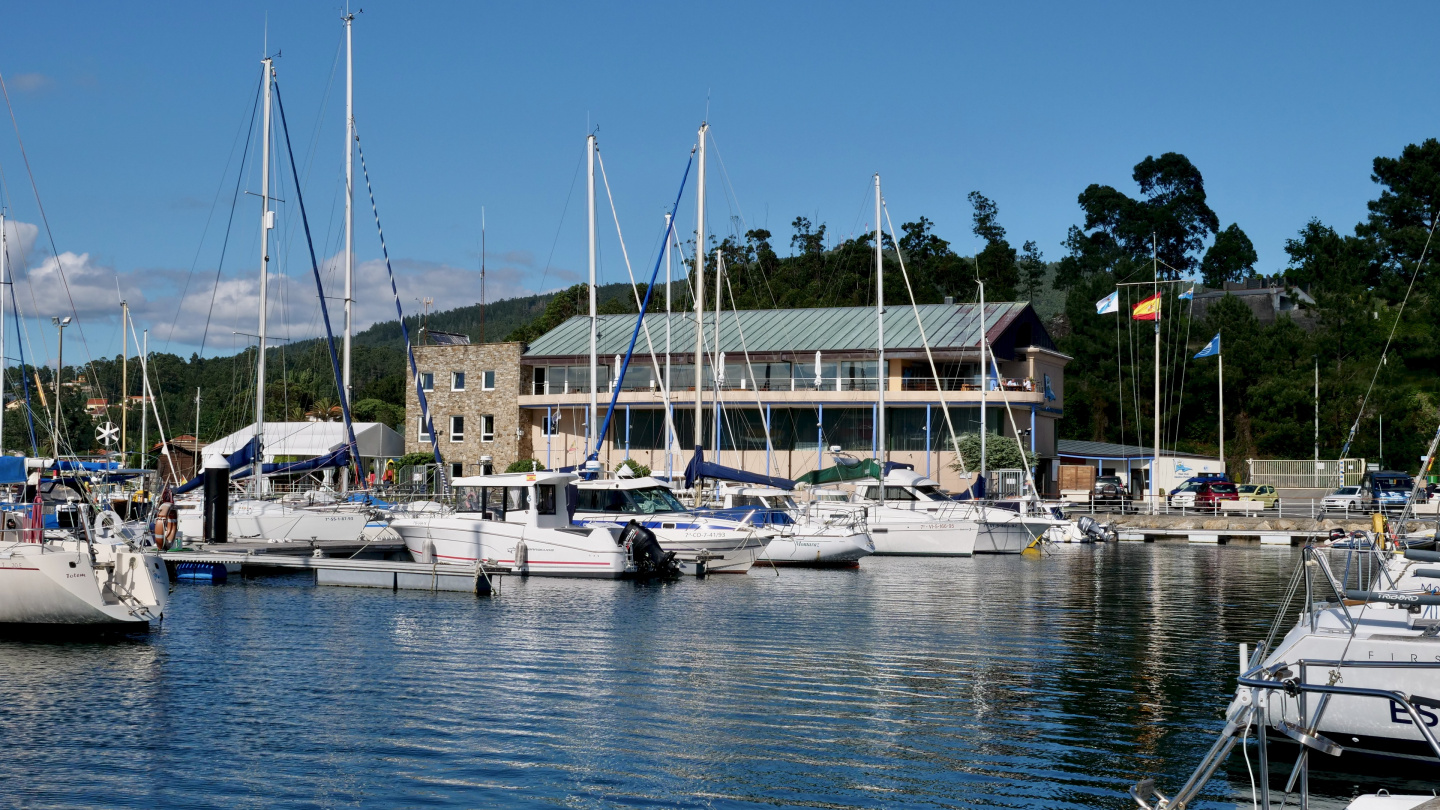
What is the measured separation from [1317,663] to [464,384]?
63.4 metres

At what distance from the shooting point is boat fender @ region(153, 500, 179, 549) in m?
30.5

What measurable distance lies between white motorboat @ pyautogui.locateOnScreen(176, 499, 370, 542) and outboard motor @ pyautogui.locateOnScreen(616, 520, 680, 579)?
9.92 metres

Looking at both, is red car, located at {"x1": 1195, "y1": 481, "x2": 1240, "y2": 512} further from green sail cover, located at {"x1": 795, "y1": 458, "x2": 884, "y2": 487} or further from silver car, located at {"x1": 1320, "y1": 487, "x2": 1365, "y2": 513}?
green sail cover, located at {"x1": 795, "y1": 458, "x2": 884, "y2": 487}

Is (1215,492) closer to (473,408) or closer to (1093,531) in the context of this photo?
(1093,531)

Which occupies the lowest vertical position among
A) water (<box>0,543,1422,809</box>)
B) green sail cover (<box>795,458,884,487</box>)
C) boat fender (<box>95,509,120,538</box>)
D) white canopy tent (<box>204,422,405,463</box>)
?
water (<box>0,543,1422,809</box>)

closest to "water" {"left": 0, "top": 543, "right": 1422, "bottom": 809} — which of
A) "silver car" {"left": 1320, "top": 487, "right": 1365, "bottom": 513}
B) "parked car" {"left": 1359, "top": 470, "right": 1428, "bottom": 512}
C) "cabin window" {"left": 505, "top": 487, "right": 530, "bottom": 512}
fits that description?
"cabin window" {"left": 505, "top": 487, "right": 530, "bottom": 512}

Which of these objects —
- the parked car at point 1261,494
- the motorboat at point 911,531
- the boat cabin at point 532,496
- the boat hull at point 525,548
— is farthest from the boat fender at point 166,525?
the parked car at point 1261,494

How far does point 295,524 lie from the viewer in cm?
3716

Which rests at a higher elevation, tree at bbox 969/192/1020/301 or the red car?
tree at bbox 969/192/1020/301

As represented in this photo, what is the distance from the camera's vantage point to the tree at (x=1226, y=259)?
106 meters

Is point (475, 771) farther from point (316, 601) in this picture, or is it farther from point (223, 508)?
point (223, 508)

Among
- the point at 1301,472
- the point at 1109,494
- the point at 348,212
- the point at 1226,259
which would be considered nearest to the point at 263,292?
the point at 348,212

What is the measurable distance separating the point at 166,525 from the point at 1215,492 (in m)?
44.9

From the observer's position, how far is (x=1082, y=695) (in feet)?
55.6
